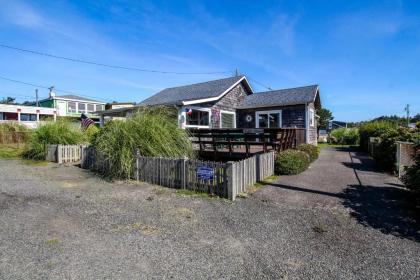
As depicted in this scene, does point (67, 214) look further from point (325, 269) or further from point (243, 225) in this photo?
point (325, 269)

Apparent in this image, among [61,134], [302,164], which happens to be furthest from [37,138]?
[302,164]

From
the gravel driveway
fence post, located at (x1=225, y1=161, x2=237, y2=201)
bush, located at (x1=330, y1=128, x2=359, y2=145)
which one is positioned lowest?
the gravel driveway

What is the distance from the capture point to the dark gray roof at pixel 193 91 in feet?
59.6

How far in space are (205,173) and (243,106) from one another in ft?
42.7

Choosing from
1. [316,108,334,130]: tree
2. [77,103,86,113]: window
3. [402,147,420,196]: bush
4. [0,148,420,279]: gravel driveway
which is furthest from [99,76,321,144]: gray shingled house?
[316,108,334,130]: tree

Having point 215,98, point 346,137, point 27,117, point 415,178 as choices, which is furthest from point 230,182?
point 27,117

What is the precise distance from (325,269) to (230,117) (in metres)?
15.8

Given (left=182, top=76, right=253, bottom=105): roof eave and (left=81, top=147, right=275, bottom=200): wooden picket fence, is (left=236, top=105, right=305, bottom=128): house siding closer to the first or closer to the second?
(left=182, top=76, right=253, bottom=105): roof eave

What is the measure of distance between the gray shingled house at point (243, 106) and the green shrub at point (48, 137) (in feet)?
12.4

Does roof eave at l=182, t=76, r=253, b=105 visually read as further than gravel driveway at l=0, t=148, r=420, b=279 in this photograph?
Yes

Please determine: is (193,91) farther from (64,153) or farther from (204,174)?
(204,174)

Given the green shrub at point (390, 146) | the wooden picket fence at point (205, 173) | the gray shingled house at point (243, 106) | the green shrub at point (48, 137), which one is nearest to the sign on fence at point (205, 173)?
the wooden picket fence at point (205, 173)

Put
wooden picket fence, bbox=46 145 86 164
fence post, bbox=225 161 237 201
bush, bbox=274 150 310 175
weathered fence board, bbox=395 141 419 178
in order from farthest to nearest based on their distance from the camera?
wooden picket fence, bbox=46 145 86 164 → bush, bbox=274 150 310 175 → weathered fence board, bbox=395 141 419 178 → fence post, bbox=225 161 237 201

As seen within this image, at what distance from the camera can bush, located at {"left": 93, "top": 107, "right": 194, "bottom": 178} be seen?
320 inches
